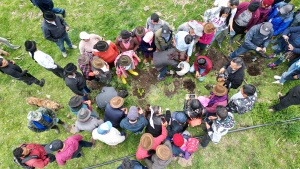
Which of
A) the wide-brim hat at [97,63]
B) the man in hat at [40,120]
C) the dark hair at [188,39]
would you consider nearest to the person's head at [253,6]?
the dark hair at [188,39]

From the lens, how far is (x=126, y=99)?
21.5ft

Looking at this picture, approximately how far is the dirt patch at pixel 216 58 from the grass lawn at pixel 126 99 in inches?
12.9

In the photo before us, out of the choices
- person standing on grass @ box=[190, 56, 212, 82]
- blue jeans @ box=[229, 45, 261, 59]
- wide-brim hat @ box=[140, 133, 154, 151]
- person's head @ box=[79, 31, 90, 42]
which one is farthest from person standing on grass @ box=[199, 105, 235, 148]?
person's head @ box=[79, 31, 90, 42]

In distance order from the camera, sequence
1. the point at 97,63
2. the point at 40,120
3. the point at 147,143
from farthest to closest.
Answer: the point at 97,63 < the point at 40,120 < the point at 147,143

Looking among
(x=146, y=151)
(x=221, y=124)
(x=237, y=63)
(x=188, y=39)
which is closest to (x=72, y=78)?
(x=146, y=151)

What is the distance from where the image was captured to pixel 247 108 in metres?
4.59

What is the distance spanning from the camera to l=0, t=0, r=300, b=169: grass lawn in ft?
18.4

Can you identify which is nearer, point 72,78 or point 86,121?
point 86,121

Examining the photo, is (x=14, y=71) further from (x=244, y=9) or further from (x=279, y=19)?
(x=279, y=19)

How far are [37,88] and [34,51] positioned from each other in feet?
8.31

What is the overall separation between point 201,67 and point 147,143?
3.67m

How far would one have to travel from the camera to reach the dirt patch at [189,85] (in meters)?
6.60

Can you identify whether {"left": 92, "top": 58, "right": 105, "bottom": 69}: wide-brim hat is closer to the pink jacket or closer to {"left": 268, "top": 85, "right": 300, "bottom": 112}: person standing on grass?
the pink jacket


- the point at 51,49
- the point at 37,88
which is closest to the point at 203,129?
the point at 37,88
